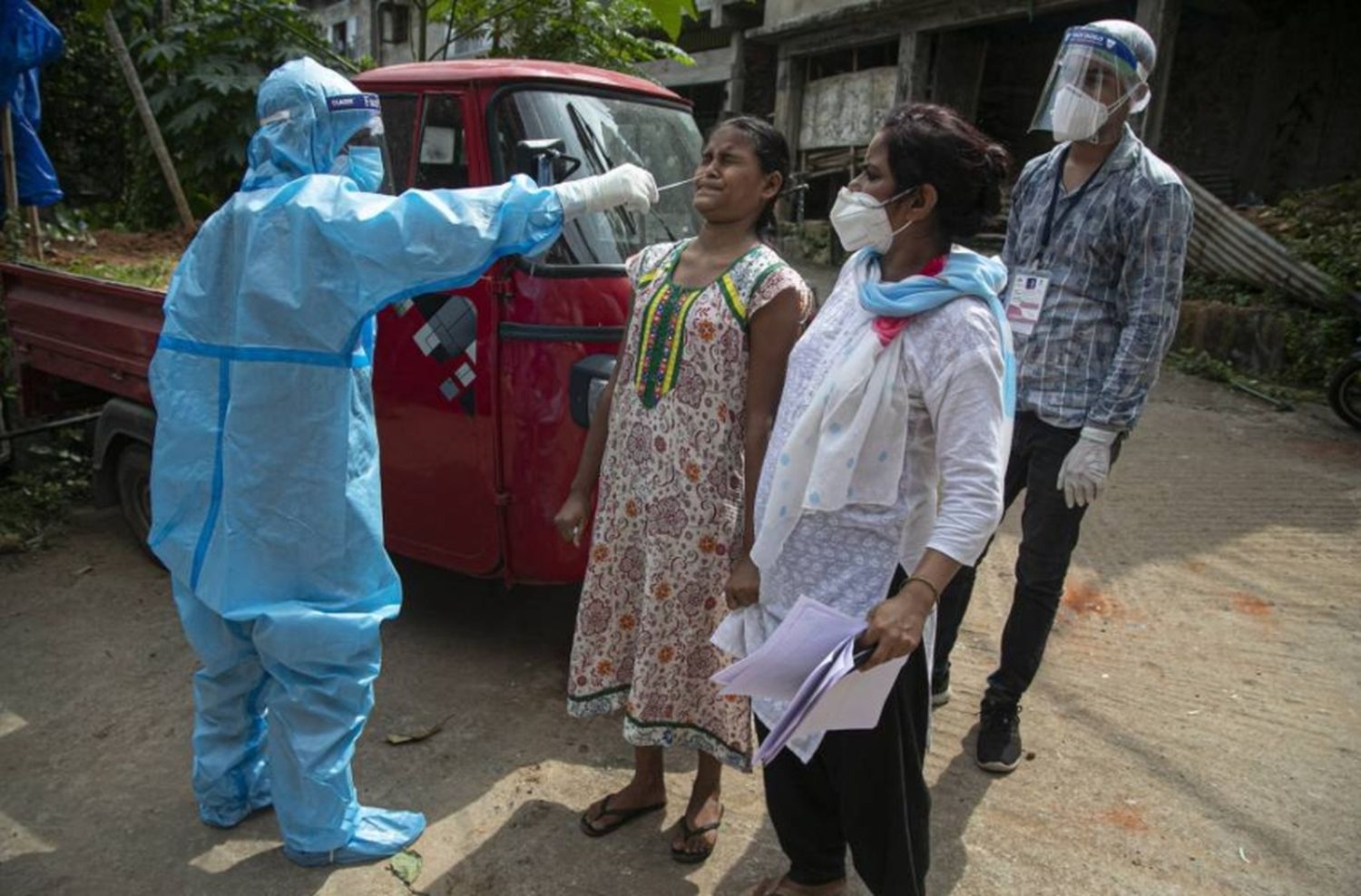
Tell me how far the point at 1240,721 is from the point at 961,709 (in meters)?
0.90

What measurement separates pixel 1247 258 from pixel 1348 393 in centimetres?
221

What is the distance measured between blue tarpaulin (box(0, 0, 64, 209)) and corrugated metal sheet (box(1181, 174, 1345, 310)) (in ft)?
26.4

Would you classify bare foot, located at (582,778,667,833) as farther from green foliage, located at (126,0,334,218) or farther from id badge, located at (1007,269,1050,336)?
green foliage, located at (126,0,334,218)

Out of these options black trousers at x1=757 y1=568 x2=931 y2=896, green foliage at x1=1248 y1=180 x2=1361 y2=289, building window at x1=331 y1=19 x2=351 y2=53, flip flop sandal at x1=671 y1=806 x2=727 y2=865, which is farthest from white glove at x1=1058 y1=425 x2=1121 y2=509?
building window at x1=331 y1=19 x2=351 y2=53

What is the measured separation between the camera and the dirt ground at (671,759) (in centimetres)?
241

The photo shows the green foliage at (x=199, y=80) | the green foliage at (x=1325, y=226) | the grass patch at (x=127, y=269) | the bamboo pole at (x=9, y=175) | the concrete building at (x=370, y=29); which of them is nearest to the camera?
the grass patch at (x=127, y=269)

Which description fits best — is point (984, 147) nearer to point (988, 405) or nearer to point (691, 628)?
point (988, 405)

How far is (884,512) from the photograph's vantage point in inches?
71.7

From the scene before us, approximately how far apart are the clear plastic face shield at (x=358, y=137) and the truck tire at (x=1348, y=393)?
6968mm

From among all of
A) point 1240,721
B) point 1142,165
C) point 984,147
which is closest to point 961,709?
point 1240,721

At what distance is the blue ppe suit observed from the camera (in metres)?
2.06

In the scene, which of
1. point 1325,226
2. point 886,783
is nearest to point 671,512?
point 886,783

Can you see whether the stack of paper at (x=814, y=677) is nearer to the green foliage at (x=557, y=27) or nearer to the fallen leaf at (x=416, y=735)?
the fallen leaf at (x=416, y=735)

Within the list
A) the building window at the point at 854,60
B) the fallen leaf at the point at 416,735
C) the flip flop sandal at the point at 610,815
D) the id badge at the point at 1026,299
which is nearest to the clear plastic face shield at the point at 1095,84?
the id badge at the point at 1026,299
